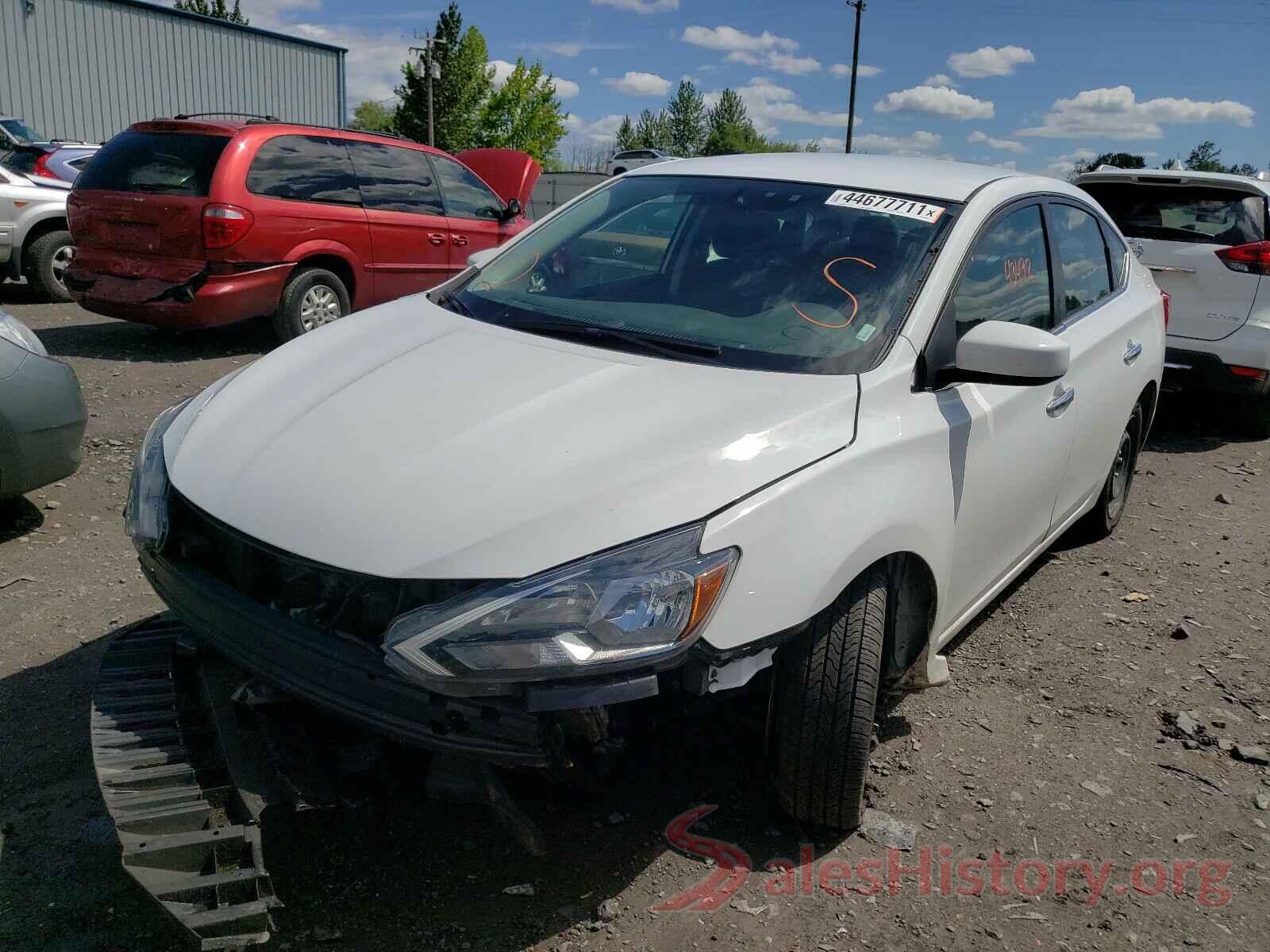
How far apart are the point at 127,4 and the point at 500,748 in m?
28.3

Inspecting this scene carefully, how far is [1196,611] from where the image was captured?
14.1ft

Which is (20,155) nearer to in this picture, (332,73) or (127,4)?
(127,4)

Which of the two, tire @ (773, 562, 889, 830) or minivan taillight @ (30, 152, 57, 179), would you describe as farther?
minivan taillight @ (30, 152, 57, 179)

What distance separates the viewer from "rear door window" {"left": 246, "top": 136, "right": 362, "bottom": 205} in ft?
24.7

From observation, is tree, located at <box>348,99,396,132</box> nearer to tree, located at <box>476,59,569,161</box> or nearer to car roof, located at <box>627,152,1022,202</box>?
tree, located at <box>476,59,569,161</box>

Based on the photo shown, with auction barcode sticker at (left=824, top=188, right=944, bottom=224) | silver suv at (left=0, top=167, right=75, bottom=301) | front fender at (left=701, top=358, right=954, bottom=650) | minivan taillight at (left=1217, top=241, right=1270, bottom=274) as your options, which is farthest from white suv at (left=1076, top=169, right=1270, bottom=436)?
silver suv at (left=0, top=167, right=75, bottom=301)

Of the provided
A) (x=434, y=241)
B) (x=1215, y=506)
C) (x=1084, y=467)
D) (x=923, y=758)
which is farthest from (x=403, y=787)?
(x=434, y=241)

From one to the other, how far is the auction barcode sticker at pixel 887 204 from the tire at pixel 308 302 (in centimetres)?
516

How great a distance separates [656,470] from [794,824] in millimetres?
1085

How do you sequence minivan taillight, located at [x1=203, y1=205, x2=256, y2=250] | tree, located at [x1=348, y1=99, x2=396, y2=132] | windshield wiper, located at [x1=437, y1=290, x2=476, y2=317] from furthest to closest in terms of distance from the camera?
tree, located at [x1=348, y1=99, x2=396, y2=132] < minivan taillight, located at [x1=203, y1=205, x2=256, y2=250] < windshield wiper, located at [x1=437, y1=290, x2=476, y2=317]

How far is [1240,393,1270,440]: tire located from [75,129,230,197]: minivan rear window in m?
7.30

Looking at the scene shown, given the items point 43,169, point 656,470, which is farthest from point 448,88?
point 656,470

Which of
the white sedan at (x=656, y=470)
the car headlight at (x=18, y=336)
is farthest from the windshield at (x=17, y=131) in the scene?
the white sedan at (x=656, y=470)

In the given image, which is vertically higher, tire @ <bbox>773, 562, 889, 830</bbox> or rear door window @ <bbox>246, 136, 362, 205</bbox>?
rear door window @ <bbox>246, 136, 362, 205</bbox>
